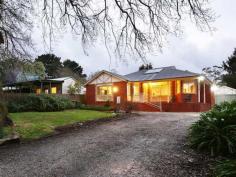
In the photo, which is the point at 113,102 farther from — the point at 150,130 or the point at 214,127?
the point at 214,127

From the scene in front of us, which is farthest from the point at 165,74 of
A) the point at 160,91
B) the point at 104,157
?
the point at 104,157

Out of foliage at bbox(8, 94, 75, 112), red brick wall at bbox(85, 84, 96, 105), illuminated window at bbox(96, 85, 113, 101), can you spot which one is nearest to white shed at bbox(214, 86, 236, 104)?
illuminated window at bbox(96, 85, 113, 101)

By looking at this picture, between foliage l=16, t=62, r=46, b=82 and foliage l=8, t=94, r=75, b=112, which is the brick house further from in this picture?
foliage l=16, t=62, r=46, b=82

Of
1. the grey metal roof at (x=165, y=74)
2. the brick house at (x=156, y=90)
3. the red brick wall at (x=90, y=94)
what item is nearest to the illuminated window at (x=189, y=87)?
the brick house at (x=156, y=90)

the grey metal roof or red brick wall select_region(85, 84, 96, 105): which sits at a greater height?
the grey metal roof

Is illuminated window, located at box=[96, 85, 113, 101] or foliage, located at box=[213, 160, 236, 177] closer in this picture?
foliage, located at box=[213, 160, 236, 177]

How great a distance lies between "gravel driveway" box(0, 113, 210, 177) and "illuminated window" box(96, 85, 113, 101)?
17409 mm

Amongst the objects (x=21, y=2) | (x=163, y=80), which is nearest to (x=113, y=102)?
(x=163, y=80)

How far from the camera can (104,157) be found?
21.3 feet

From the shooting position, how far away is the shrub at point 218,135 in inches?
261

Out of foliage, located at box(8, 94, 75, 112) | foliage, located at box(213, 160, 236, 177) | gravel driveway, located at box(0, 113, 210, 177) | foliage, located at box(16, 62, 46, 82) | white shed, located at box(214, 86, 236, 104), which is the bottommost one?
gravel driveway, located at box(0, 113, 210, 177)

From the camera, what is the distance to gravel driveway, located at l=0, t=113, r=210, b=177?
5.46 m

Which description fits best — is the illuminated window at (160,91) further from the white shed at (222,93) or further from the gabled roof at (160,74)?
the white shed at (222,93)

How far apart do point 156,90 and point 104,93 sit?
5.59 m
